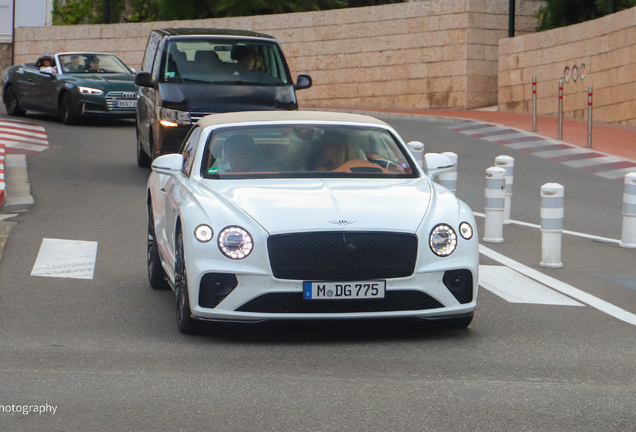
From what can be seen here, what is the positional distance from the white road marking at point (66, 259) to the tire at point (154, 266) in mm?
617

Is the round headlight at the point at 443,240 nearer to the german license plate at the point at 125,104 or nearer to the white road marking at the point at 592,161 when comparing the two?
the white road marking at the point at 592,161

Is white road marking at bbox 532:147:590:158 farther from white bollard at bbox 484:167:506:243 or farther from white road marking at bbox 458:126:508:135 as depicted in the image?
white bollard at bbox 484:167:506:243

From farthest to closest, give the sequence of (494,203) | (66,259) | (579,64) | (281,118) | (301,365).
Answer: (579,64) < (494,203) < (66,259) < (281,118) < (301,365)

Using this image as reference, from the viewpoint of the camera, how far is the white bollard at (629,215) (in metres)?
10.9

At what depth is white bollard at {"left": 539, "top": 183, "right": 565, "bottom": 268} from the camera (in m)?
9.77

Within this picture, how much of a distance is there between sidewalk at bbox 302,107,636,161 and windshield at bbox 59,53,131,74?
7645 millimetres

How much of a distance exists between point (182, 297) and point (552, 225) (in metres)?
4.15

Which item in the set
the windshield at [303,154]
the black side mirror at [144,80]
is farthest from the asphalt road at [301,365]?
the black side mirror at [144,80]

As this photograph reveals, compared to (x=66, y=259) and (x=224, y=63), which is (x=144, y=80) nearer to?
(x=224, y=63)

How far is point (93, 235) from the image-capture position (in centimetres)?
1114

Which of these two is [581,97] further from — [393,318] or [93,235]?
[393,318]

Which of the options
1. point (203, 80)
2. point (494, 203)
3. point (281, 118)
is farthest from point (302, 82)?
point (281, 118)

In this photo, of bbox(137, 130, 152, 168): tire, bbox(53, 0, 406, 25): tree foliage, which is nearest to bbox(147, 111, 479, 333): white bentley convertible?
bbox(137, 130, 152, 168): tire

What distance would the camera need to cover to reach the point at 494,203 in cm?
1108
